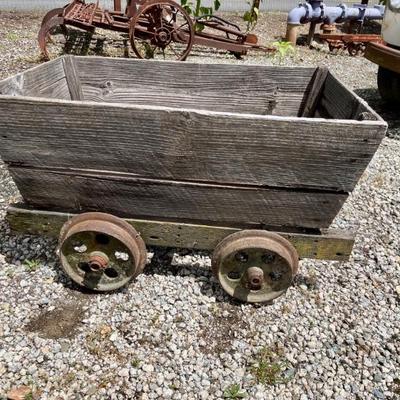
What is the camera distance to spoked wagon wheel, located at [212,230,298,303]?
226 centimetres

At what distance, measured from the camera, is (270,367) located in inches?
88.5

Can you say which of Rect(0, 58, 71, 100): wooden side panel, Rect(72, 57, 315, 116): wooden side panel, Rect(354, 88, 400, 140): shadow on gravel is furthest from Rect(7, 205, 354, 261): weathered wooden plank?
Rect(354, 88, 400, 140): shadow on gravel

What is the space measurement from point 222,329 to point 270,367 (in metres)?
0.37

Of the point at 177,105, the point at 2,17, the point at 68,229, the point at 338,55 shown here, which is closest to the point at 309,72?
the point at 177,105

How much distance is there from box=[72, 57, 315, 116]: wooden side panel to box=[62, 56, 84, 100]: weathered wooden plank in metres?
0.04

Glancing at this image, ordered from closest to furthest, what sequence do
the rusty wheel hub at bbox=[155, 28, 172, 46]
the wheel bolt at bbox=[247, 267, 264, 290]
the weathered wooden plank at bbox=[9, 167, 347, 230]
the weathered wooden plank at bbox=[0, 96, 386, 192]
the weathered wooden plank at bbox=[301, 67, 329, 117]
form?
the weathered wooden plank at bbox=[0, 96, 386, 192], the weathered wooden plank at bbox=[9, 167, 347, 230], the wheel bolt at bbox=[247, 267, 264, 290], the weathered wooden plank at bbox=[301, 67, 329, 117], the rusty wheel hub at bbox=[155, 28, 172, 46]

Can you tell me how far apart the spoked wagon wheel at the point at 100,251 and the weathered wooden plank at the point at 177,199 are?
13 cm

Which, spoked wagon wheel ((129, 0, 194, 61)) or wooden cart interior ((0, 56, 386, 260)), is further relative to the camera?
spoked wagon wheel ((129, 0, 194, 61))

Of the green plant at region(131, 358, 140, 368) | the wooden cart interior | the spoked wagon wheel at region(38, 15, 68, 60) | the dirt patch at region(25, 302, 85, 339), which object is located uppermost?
the wooden cart interior

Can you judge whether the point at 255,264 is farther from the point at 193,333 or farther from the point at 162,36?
the point at 162,36

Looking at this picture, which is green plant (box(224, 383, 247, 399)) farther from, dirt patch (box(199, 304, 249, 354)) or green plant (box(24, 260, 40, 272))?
green plant (box(24, 260, 40, 272))

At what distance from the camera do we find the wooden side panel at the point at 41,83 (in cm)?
233

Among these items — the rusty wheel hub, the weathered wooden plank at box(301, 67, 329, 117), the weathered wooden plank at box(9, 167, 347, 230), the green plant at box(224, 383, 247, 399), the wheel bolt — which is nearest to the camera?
the green plant at box(224, 383, 247, 399)

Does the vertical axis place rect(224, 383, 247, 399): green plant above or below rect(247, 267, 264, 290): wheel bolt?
below
